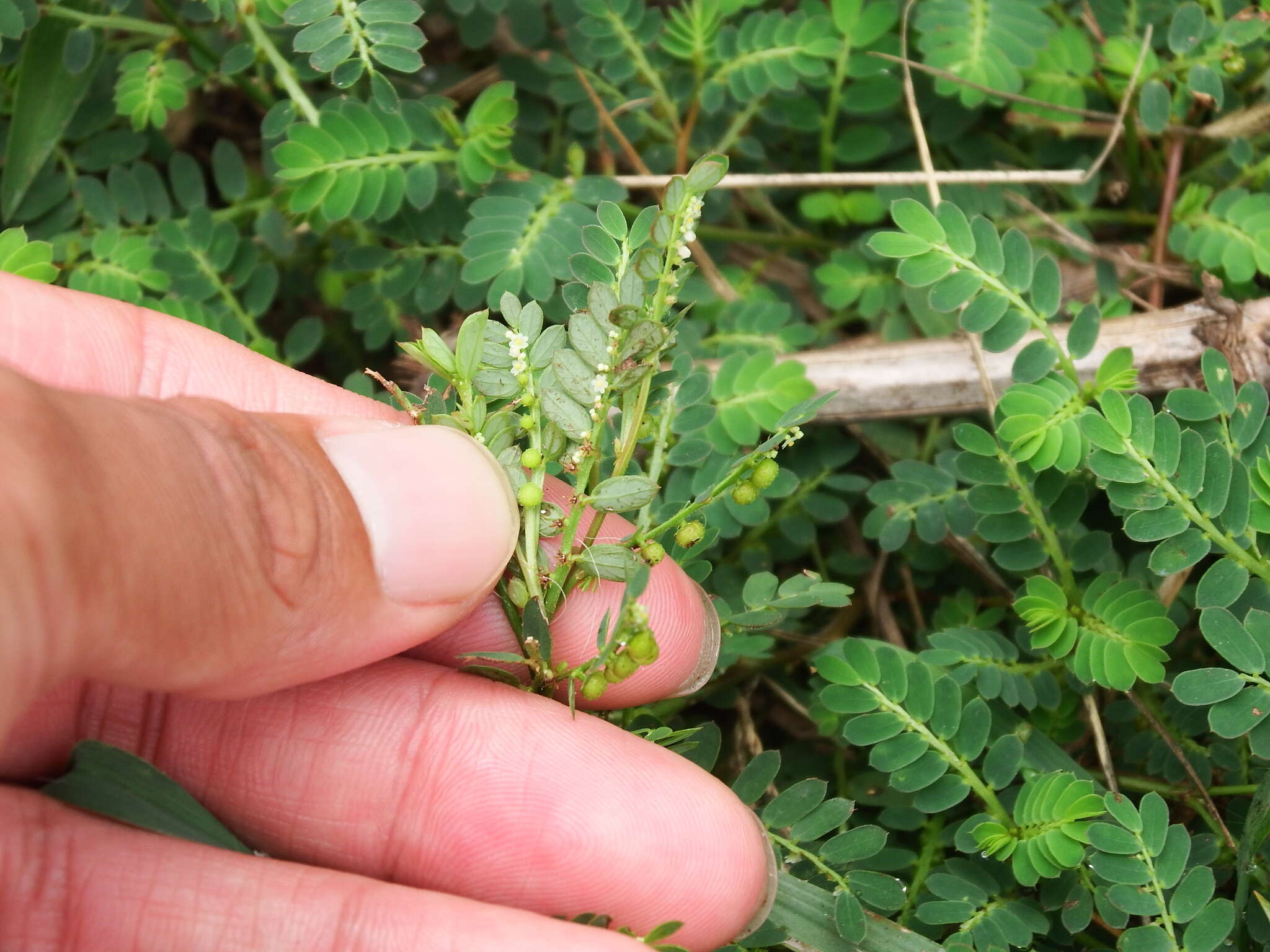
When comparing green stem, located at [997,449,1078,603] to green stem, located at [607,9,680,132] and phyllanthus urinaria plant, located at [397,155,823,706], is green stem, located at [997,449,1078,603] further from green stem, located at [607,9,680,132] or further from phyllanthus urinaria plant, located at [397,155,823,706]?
green stem, located at [607,9,680,132]

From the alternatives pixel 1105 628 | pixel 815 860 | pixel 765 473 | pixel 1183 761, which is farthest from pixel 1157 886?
pixel 765 473

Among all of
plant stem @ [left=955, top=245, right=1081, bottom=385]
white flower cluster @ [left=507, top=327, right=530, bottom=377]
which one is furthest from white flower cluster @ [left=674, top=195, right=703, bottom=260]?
plant stem @ [left=955, top=245, right=1081, bottom=385]

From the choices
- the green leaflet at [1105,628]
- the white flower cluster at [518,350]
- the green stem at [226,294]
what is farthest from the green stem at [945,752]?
the green stem at [226,294]

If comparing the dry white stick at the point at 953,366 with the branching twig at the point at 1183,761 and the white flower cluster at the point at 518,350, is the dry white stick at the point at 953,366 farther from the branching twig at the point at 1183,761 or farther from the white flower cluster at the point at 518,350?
the white flower cluster at the point at 518,350

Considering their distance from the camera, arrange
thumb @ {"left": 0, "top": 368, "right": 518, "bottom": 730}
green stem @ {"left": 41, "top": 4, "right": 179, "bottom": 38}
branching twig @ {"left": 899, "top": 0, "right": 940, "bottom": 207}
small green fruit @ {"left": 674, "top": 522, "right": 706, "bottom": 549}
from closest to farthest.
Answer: thumb @ {"left": 0, "top": 368, "right": 518, "bottom": 730} < small green fruit @ {"left": 674, "top": 522, "right": 706, "bottom": 549} < green stem @ {"left": 41, "top": 4, "right": 179, "bottom": 38} < branching twig @ {"left": 899, "top": 0, "right": 940, "bottom": 207}

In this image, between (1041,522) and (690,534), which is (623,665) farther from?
(1041,522)

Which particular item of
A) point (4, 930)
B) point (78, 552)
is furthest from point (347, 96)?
point (4, 930)

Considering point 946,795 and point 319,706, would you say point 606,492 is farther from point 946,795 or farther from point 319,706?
point 946,795
